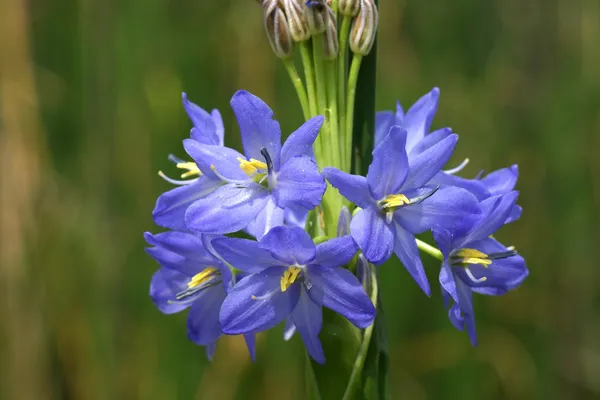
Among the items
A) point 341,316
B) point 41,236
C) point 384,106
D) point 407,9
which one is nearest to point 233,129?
point 384,106

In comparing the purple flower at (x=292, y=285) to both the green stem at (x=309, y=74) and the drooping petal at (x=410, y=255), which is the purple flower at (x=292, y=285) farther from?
the green stem at (x=309, y=74)

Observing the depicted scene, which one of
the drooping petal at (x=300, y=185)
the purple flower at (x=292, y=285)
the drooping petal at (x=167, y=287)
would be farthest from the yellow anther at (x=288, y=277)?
the drooping petal at (x=167, y=287)

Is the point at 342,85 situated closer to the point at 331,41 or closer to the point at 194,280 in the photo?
the point at 331,41

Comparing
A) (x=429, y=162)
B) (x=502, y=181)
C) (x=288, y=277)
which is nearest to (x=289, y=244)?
(x=288, y=277)

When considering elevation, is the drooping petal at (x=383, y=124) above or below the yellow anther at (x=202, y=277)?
above

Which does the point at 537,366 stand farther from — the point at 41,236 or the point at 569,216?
the point at 41,236

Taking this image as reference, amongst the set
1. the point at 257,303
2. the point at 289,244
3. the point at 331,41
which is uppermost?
the point at 331,41

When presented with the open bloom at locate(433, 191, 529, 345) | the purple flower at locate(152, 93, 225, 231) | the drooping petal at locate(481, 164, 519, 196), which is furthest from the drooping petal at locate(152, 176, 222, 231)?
the drooping petal at locate(481, 164, 519, 196)

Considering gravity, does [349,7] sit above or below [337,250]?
above
